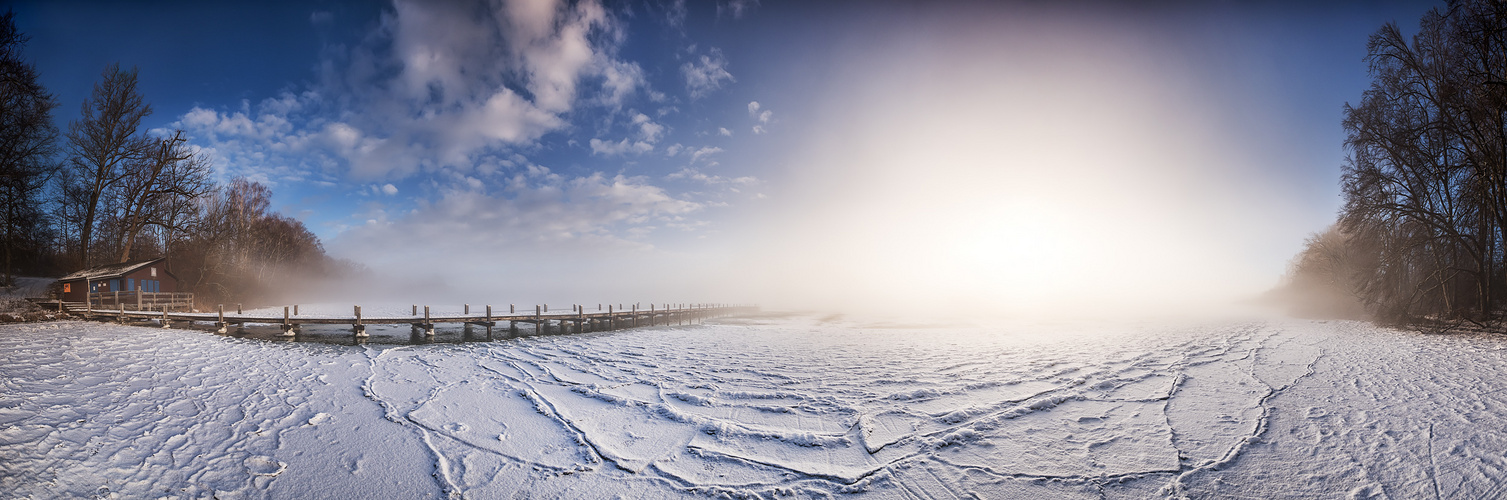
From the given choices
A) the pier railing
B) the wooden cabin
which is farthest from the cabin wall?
the pier railing

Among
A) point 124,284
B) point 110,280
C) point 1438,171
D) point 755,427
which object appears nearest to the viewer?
point 755,427

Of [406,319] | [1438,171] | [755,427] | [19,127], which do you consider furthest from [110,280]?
[1438,171]

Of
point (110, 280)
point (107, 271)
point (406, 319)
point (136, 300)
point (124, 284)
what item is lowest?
point (406, 319)

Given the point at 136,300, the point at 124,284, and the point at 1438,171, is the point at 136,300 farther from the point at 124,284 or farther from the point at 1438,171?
the point at 1438,171

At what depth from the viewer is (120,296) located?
21828mm

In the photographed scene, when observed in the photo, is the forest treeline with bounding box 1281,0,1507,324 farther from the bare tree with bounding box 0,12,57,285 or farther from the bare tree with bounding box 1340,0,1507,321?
the bare tree with bounding box 0,12,57,285

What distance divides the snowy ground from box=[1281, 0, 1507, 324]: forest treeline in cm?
593

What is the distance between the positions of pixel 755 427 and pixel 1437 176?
80.0 feet

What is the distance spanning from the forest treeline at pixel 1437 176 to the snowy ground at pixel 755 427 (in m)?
5.93

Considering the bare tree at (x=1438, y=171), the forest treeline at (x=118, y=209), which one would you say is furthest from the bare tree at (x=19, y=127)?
the bare tree at (x=1438, y=171)

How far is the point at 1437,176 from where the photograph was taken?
50.8 feet

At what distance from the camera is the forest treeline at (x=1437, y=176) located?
1344 cm

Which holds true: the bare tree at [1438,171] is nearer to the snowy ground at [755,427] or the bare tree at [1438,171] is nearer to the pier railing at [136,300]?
the snowy ground at [755,427]

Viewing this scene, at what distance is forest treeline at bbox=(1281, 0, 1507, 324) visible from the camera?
13438 mm
